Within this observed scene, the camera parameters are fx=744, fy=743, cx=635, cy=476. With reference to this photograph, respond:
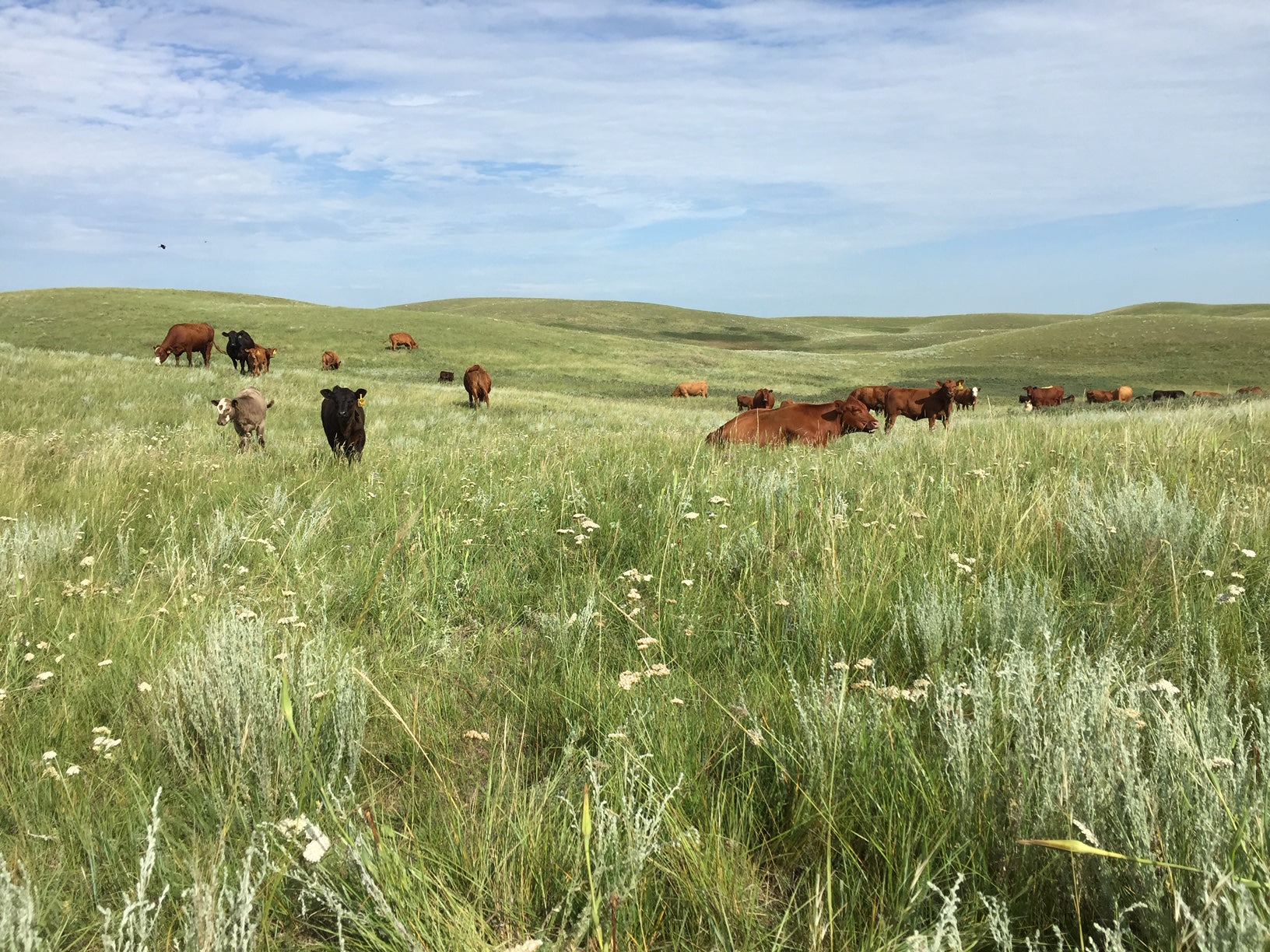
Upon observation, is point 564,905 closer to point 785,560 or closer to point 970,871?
point 970,871

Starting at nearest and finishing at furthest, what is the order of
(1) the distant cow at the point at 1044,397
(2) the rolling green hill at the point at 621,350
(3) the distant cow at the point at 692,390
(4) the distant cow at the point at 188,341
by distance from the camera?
(4) the distant cow at the point at 188,341 → (1) the distant cow at the point at 1044,397 → (3) the distant cow at the point at 692,390 → (2) the rolling green hill at the point at 621,350

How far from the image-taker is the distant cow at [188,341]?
30109mm

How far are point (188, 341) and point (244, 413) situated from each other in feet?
A: 71.6

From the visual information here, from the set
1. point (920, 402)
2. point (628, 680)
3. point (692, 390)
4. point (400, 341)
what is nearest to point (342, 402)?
point (628, 680)

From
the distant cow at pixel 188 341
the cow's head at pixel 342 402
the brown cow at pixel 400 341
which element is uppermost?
the brown cow at pixel 400 341

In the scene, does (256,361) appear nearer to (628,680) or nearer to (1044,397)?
(628,680)

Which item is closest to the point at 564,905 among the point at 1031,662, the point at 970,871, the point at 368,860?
the point at 368,860

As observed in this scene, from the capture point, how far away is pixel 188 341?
3042cm

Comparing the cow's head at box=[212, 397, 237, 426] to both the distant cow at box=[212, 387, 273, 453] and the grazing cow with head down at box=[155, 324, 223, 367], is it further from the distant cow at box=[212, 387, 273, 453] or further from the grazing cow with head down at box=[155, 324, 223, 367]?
the grazing cow with head down at box=[155, 324, 223, 367]

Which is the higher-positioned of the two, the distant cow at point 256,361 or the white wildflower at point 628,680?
the distant cow at point 256,361

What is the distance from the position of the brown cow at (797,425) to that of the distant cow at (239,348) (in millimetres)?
23400

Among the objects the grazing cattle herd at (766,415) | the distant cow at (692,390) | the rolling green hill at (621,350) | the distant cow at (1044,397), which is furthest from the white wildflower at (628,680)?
the distant cow at (692,390)

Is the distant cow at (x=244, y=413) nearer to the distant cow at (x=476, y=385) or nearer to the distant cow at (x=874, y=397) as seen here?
the distant cow at (x=476, y=385)

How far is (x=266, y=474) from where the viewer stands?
22.9 ft
